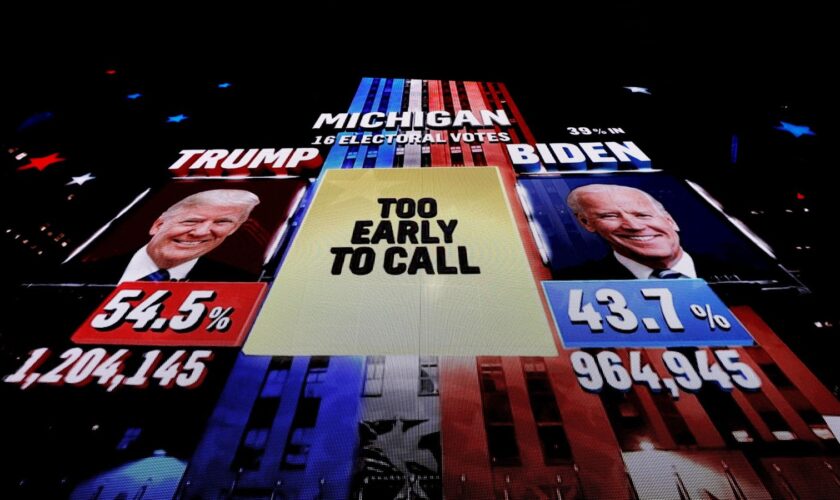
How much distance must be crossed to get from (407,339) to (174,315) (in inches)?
72.2

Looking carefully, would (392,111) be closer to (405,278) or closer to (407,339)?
(405,278)

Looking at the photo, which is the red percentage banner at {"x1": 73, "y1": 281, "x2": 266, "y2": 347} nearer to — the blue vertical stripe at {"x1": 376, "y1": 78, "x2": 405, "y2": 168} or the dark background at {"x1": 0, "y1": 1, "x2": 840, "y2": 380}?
the dark background at {"x1": 0, "y1": 1, "x2": 840, "y2": 380}

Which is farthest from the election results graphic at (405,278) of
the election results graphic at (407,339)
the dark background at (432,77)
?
the dark background at (432,77)

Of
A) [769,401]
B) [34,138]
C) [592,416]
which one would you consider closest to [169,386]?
[592,416]

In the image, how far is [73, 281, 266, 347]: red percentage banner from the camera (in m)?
2.84

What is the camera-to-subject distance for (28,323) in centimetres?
295

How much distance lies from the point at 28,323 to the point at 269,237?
1.86 meters

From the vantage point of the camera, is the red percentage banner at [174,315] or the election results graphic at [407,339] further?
the red percentage banner at [174,315]

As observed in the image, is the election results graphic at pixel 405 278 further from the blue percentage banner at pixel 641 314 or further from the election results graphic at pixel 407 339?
the blue percentage banner at pixel 641 314

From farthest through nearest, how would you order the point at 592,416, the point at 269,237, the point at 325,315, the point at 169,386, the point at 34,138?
1. the point at 34,138
2. the point at 269,237
3. the point at 325,315
4. the point at 169,386
5. the point at 592,416

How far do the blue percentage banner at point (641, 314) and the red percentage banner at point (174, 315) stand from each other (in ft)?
7.90

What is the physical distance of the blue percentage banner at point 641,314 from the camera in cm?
275

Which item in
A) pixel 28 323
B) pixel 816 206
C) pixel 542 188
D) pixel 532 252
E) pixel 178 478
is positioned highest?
pixel 542 188

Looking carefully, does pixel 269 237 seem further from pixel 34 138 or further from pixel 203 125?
pixel 34 138
